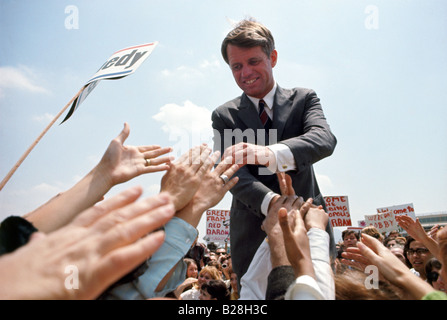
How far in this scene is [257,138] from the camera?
2143 millimetres

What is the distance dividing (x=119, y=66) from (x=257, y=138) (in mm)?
1415

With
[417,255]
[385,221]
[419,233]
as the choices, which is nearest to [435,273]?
[419,233]

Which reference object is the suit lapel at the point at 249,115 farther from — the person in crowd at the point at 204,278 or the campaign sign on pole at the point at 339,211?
Result: the campaign sign on pole at the point at 339,211

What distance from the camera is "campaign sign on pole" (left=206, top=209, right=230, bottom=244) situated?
13.6 metres

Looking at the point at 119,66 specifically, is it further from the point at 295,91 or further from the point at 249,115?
the point at 295,91

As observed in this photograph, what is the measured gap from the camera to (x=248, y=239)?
2061 mm

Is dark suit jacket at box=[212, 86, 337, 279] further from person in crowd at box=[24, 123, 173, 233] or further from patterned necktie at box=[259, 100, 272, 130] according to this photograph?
person in crowd at box=[24, 123, 173, 233]

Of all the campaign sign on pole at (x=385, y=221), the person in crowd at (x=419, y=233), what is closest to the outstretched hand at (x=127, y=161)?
the person in crowd at (x=419, y=233)

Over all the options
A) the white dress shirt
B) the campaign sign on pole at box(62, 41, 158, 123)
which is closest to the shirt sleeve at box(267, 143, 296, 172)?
the white dress shirt

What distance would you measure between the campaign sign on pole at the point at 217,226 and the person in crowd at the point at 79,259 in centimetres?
1309

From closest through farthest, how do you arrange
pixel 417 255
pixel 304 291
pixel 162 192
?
pixel 304 291, pixel 162 192, pixel 417 255
